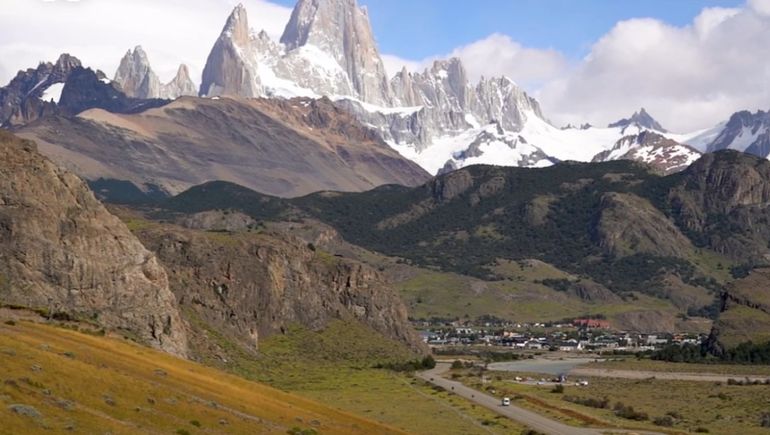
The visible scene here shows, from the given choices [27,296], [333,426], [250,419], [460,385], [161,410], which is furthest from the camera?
[460,385]

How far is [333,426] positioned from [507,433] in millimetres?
28921

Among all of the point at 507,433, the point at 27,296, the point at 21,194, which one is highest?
the point at 21,194

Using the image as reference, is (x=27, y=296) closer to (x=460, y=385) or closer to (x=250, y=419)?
(x=250, y=419)

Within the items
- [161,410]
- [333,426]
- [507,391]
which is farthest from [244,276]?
[161,410]

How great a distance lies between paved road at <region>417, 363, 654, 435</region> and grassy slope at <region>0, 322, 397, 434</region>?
95.0 feet

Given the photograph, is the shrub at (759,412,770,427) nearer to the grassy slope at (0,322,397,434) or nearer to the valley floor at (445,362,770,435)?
the valley floor at (445,362,770,435)

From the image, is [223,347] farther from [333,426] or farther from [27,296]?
[333,426]

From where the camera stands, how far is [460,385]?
175750 mm

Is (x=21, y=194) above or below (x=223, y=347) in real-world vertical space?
above

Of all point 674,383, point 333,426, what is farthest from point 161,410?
point 674,383

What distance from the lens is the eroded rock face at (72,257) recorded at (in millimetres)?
123812

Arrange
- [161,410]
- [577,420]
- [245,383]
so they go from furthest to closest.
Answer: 1. [577,420]
2. [245,383]
3. [161,410]

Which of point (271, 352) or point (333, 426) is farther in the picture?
point (271, 352)

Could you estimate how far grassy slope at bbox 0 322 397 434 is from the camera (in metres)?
59.1
